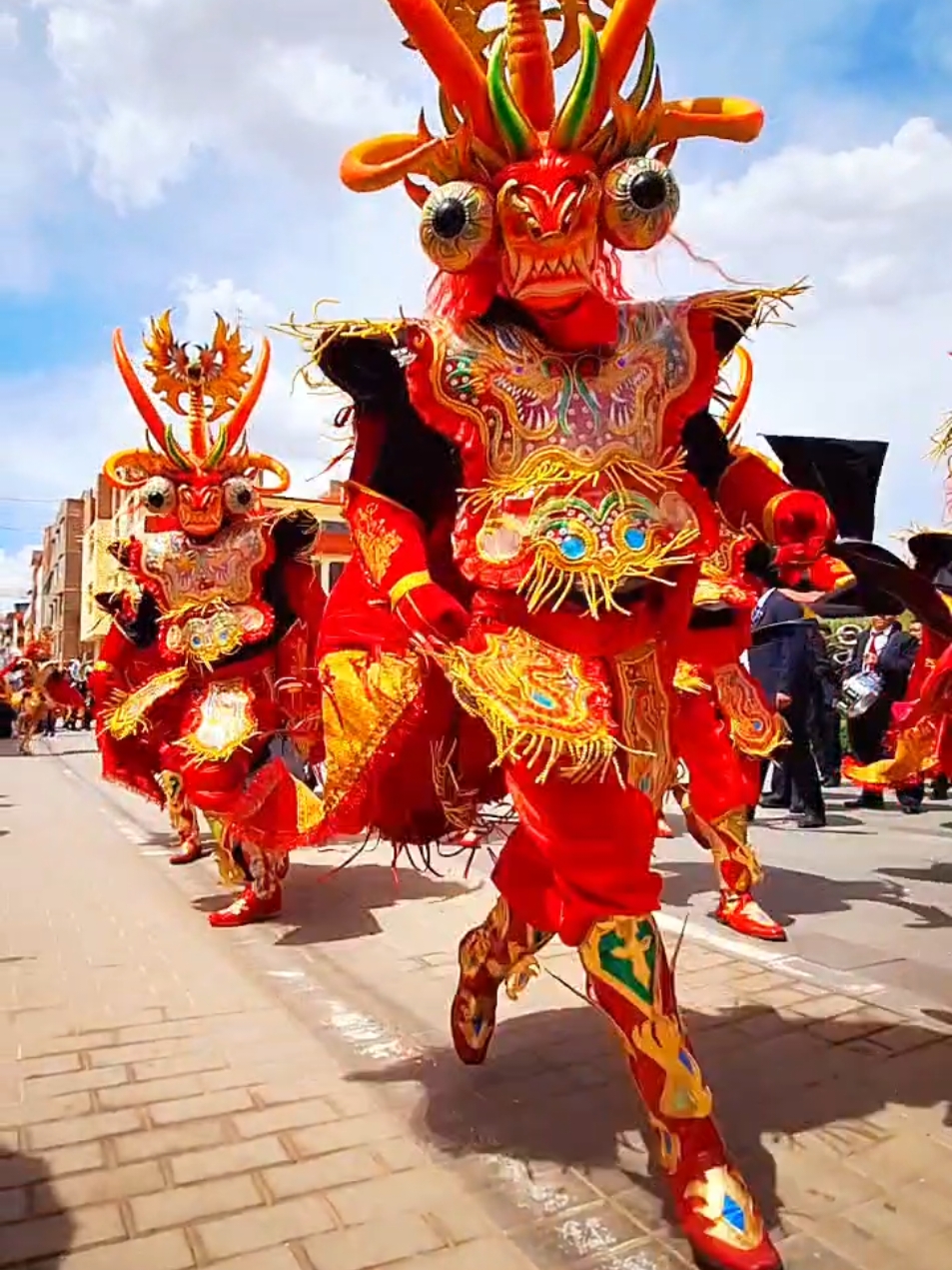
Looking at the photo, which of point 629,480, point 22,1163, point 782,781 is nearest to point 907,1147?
point 629,480

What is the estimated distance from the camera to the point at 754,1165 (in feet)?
7.52

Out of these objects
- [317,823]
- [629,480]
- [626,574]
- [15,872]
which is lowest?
[15,872]

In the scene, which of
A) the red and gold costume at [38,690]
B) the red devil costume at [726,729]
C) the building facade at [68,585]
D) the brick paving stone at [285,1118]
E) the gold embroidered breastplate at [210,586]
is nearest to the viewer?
the brick paving stone at [285,1118]

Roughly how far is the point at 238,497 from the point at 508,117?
319cm

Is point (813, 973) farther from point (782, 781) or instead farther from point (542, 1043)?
point (782, 781)

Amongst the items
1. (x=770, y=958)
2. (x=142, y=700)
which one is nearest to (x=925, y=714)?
(x=770, y=958)

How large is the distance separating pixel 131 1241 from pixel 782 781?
312 inches

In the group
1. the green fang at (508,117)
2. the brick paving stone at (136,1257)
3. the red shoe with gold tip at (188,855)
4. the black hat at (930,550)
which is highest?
the green fang at (508,117)

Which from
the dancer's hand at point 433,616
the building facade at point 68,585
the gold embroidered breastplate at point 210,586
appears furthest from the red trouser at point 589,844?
the building facade at point 68,585

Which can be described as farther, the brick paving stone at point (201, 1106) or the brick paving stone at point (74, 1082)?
the brick paving stone at point (74, 1082)

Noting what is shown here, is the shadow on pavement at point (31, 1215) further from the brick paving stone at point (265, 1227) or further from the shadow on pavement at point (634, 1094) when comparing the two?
the shadow on pavement at point (634, 1094)

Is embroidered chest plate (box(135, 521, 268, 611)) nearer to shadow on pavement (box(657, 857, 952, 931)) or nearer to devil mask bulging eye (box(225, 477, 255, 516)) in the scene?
devil mask bulging eye (box(225, 477, 255, 516))

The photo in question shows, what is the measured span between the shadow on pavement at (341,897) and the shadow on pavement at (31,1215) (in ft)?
6.43

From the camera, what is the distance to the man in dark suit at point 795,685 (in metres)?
7.41
